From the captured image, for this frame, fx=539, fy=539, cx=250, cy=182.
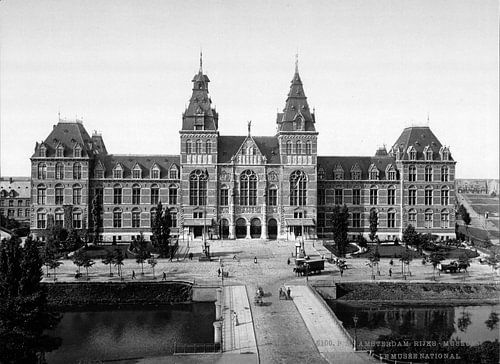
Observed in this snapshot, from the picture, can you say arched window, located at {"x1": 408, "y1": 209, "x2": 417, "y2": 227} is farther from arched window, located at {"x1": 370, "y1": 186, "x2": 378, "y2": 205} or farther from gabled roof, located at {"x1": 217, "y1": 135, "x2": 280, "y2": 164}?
gabled roof, located at {"x1": 217, "y1": 135, "x2": 280, "y2": 164}

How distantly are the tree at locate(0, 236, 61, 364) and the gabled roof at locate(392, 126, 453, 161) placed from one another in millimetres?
58442

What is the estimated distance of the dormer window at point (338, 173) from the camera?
7844cm

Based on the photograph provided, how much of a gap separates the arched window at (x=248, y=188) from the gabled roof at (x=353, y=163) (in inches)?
425

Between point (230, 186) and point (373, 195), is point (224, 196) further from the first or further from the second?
point (373, 195)

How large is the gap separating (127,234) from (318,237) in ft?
88.0

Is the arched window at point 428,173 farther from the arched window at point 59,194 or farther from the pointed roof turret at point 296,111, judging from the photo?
the arched window at point 59,194

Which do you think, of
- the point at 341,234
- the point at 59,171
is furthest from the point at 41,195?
the point at 341,234

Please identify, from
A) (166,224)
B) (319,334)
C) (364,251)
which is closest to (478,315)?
(319,334)

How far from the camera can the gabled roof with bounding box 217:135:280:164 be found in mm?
75062

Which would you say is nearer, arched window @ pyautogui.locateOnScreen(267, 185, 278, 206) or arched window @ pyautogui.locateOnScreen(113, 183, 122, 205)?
arched window @ pyautogui.locateOnScreen(267, 185, 278, 206)

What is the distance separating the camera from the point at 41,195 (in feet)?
241

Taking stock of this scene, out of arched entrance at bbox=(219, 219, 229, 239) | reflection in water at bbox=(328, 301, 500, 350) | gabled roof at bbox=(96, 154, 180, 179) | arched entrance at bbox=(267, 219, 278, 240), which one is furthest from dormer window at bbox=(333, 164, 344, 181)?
reflection in water at bbox=(328, 301, 500, 350)

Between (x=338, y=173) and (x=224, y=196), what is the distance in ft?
56.4

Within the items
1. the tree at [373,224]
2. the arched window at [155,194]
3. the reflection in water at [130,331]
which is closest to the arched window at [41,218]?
the arched window at [155,194]
